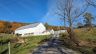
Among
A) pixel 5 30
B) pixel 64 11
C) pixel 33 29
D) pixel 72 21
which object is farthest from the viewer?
pixel 5 30

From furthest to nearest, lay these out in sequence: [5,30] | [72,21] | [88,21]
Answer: [5,30] → [88,21] → [72,21]

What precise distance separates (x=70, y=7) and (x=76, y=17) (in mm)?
2204

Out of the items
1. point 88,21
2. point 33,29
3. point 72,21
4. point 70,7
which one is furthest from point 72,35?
point 33,29

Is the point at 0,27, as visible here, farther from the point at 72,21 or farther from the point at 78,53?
the point at 78,53

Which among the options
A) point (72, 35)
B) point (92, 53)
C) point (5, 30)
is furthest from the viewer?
point (5, 30)

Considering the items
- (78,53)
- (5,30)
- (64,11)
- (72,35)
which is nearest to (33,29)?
(5,30)

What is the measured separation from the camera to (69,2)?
3000 cm

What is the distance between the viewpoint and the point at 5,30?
93875mm

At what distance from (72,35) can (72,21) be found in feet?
12.4

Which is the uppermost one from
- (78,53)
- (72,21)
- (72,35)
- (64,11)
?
(64,11)

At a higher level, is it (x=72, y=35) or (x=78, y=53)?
(x=72, y=35)

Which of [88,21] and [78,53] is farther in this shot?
[88,21]

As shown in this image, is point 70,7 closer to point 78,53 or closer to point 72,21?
point 72,21

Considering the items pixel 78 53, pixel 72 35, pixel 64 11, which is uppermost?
pixel 64 11
